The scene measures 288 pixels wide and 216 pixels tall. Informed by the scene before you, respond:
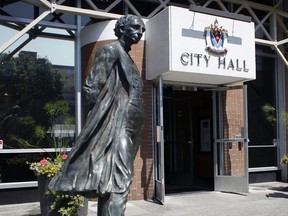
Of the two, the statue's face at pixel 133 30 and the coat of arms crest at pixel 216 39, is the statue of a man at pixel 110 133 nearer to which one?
the statue's face at pixel 133 30

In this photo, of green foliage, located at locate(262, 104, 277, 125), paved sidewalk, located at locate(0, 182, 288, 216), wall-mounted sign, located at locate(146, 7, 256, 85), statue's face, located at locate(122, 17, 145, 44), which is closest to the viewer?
statue's face, located at locate(122, 17, 145, 44)

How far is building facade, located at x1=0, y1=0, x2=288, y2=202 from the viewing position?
809 cm

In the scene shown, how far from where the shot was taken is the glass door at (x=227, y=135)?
9.57m

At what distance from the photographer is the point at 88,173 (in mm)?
3346

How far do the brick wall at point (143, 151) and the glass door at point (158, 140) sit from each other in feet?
0.34

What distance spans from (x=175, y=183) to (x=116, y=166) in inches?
317

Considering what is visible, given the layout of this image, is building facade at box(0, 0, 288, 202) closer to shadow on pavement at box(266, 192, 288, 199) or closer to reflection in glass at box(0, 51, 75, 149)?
reflection in glass at box(0, 51, 75, 149)

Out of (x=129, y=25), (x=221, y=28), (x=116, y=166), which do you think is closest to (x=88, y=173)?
(x=116, y=166)

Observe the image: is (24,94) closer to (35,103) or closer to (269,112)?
(35,103)

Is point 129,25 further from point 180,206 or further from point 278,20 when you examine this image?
point 278,20

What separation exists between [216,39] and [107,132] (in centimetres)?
546

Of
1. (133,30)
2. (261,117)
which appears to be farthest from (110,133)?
(261,117)

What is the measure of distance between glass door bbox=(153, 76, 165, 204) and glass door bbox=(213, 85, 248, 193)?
1694mm

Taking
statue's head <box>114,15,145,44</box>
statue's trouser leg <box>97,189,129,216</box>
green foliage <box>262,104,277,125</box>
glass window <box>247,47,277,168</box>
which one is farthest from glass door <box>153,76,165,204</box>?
statue's trouser leg <box>97,189,129,216</box>
